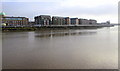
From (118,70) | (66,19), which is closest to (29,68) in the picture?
(118,70)

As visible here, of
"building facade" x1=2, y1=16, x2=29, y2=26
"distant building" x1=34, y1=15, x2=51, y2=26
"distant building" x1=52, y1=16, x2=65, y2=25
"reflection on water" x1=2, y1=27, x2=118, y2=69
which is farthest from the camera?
"distant building" x1=52, y1=16, x2=65, y2=25

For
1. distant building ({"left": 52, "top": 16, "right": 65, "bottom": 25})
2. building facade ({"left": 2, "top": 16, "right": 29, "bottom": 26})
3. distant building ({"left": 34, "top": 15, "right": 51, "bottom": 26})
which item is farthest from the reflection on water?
distant building ({"left": 52, "top": 16, "right": 65, "bottom": 25})

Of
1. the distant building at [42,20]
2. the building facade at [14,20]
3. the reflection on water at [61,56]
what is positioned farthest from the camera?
the distant building at [42,20]

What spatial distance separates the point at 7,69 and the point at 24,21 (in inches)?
1754

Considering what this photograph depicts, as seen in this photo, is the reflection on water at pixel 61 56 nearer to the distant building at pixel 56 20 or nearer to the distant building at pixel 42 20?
the distant building at pixel 42 20

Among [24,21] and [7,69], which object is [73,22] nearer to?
[24,21]

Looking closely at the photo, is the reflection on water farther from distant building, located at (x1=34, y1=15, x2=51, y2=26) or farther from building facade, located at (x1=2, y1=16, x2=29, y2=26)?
distant building, located at (x1=34, y1=15, x2=51, y2=26)

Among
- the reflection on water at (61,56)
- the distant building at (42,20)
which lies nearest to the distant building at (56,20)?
the distant building at (42,20)

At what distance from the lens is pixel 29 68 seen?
118 inches

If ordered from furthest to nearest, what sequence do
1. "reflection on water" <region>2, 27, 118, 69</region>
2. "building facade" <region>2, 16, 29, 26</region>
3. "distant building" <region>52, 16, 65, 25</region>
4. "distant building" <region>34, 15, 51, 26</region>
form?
"distant building" <region>52, 16, 65, 25</region>
"distant building" <region>34, 15, 51, 26</region>
"building facade" <region>2, 16, 29, 26</region>
"reflection on water" <region>2, 27, 118, 69</region>

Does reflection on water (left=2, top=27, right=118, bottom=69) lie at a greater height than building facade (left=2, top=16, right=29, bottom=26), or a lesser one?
lesser

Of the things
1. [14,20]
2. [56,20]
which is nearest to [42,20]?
[56,20]

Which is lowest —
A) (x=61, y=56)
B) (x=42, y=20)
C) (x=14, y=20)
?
(x=61, y=56)

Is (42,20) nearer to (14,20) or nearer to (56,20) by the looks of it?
(56,20)
